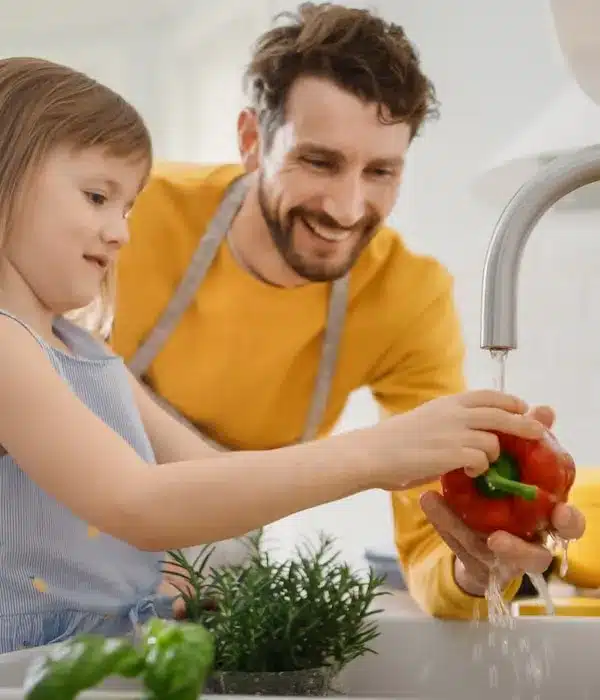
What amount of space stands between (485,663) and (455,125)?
1.06 metres

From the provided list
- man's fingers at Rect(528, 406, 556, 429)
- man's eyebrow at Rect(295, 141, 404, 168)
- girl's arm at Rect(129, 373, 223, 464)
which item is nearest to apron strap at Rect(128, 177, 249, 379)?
man's eyebrow at Rect(295, 141, 404, 168)

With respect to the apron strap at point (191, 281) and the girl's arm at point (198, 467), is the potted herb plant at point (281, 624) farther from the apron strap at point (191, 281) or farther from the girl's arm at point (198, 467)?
the apron strap at point (191, 281)

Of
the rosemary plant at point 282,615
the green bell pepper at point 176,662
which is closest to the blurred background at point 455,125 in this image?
the rosemary plant at point 282,615

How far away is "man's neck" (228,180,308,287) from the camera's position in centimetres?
131

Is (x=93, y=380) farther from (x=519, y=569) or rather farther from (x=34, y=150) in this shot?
(x=519, y=569)

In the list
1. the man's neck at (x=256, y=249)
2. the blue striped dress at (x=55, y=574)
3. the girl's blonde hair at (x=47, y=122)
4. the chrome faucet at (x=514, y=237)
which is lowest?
the blue striped dress at (x=55, y=574)

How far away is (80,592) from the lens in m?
0.75

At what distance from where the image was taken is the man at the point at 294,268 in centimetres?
124

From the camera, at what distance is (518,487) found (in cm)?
69

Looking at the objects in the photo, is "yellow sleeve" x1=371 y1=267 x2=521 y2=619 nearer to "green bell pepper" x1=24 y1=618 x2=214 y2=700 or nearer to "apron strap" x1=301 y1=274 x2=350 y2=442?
"apron strap" x1=301 y1=274 x2=350 y2=442

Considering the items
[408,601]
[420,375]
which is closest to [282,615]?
[408,601]

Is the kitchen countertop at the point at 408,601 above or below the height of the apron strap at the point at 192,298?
below

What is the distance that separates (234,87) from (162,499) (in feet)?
3.97

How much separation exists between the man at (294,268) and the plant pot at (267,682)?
649 millimetres
